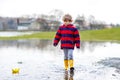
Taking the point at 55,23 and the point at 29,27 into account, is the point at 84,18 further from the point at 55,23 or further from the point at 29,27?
the point at 29,27

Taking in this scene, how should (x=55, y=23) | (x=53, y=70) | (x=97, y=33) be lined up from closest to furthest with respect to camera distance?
(x=53, y=70)
(x=97, y=33)
(x=55, y=23)

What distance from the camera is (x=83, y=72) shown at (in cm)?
1232

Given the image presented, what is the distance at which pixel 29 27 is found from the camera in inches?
7156

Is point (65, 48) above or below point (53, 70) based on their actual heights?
above

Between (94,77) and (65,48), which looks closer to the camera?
(94,77)

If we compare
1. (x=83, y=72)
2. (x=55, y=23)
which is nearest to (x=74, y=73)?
(x=83, y=72)

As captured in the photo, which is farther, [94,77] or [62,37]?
[62,37]

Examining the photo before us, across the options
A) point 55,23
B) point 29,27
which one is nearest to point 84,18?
point 55,23

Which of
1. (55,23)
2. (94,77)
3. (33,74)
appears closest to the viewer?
(94,77)

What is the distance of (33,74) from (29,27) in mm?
170667

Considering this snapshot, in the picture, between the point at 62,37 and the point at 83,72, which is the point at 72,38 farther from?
the point at 83,72

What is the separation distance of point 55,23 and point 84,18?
725 inches

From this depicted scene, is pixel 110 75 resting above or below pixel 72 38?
below

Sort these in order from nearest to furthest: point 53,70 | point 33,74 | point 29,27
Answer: point 33,74, point 53,70, point 29,27
